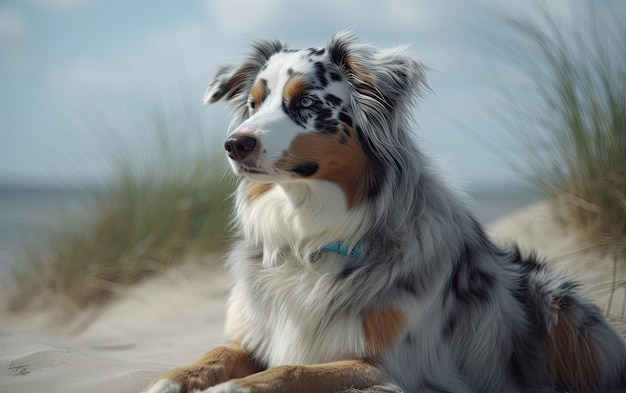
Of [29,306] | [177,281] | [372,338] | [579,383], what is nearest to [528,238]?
[579,383]

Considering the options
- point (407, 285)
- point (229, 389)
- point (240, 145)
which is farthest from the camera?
point (407, 285)

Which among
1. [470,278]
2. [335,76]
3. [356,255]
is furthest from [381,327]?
[335,76]

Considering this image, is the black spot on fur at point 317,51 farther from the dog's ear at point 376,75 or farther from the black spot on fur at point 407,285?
the black spot on fur at point 407,285

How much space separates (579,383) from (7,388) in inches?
124

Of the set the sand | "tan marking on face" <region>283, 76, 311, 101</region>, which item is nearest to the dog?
"tan marking on face" <region>283, 76, 311, 101</region>

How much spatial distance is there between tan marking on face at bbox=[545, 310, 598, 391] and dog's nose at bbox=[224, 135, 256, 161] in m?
1.95

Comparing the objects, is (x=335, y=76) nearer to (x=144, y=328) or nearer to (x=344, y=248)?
(x=344, y=248)

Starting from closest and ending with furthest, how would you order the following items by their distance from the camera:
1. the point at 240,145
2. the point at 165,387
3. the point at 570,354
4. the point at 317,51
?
the point at 165,387
the point at 240,145
the point at 317,51
the point at 570,354

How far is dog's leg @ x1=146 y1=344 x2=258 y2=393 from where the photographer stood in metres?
2.91

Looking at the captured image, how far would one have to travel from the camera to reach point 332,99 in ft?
10.8

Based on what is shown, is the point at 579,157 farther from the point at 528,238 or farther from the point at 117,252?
the point at 117,252

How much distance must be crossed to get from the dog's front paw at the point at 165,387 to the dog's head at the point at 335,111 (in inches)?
37.7

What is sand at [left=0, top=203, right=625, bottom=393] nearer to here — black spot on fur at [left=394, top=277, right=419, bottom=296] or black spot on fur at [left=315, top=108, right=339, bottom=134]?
black spot on fur at [left=394, top=277, right=419, bottom=296]

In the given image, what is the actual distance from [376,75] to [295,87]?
0.40 meters
